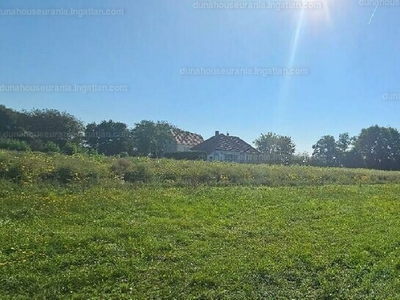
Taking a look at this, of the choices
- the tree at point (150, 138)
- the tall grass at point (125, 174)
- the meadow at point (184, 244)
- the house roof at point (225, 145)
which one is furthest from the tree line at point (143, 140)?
the meadow at point (184, 244)

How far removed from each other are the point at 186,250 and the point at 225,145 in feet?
167

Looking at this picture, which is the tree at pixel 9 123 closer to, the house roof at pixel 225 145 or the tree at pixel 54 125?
the tree at pixel 54 125

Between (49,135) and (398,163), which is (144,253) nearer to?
(49,135)

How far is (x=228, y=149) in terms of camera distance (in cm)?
5700

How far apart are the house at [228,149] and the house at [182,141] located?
24.9ft

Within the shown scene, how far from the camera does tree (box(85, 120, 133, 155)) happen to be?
57844 millimetres

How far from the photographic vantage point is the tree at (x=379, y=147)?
6719 centimetres

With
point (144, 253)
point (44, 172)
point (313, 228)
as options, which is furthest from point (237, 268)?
point (44, 172)

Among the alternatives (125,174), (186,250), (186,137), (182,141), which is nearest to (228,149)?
(182,141)

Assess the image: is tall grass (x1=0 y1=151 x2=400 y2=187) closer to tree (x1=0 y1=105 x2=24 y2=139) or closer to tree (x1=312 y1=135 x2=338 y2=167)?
tree (x1=0 y1=105 x2=24 y2=139)

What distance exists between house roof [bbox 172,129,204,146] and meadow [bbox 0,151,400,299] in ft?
185

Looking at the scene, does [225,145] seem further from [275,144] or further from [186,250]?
[186,250]

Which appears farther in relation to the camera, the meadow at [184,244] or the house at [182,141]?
the house at [182,141]

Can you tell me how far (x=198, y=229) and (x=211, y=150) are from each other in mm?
47576
